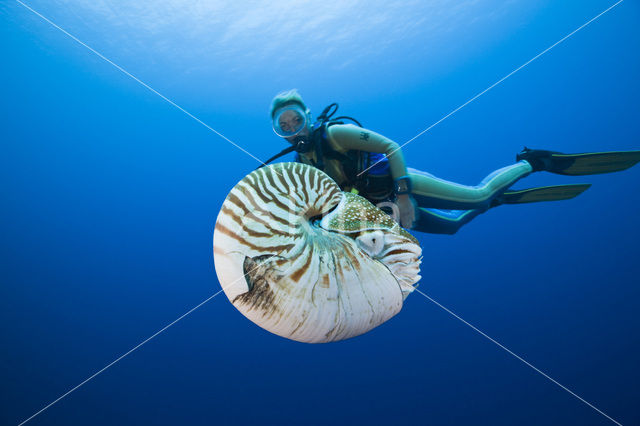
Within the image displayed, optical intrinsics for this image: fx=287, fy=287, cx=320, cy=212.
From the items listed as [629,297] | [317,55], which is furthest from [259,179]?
[629,297]

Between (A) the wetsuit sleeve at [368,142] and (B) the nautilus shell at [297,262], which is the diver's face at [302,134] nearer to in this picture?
(A) the wetsuit sleeve at [368,142]

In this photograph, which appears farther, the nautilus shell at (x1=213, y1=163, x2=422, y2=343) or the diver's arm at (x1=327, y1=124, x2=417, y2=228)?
the diver's arm at (x1=327, y1=124, x2=417, y2=228)

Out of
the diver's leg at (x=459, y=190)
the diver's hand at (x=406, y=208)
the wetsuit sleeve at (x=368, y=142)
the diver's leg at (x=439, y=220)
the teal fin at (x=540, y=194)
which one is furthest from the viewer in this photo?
the teal fin at (x=540, y=194)

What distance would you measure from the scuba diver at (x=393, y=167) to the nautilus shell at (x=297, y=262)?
3.08 ft

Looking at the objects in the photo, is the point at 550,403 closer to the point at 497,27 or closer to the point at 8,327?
the point at 497,27

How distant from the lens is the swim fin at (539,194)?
2.72 metres

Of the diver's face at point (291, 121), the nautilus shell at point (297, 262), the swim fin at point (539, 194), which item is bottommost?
the nautilus shell at point (297, 262)

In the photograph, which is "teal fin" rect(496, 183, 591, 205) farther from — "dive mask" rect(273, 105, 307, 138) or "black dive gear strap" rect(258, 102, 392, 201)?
"dive mask" rect(273, 105, 307, 138)

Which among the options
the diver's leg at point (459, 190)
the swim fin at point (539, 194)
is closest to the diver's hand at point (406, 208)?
the diver's leg at point (459, 190)

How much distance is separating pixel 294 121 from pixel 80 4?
6.43 meters

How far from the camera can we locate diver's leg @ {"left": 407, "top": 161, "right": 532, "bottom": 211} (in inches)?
82.7

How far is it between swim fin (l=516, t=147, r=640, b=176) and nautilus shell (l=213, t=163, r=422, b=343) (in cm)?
255

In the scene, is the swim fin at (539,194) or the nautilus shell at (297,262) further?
the swim fin at (539,194)

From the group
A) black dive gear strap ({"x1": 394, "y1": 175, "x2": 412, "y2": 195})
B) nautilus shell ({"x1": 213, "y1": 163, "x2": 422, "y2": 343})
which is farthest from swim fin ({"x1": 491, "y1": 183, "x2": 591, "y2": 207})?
nautilus shell ({"x1": 213, "y1": 163, "x2": 422, "y2": 343})
